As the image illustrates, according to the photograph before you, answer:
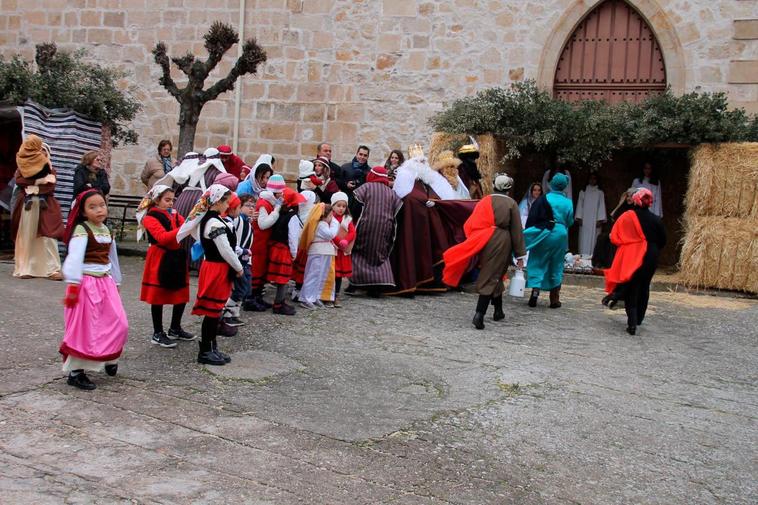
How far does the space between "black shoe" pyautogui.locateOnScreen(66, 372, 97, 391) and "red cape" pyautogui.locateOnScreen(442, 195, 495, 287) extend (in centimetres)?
415

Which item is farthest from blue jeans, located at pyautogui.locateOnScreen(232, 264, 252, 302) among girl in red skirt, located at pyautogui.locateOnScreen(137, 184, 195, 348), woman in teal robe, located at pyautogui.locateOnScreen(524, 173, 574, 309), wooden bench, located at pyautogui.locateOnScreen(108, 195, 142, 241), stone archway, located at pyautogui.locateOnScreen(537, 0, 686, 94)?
stone archway, located at pyautogui.locateOnScreen(537, 0, 686, 94)

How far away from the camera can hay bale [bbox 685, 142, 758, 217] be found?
11.2m

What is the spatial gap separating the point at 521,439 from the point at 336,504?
1.55m

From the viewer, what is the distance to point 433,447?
517cm

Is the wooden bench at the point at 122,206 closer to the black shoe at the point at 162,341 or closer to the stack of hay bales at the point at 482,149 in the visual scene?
the stack of hay bales at the point at 482,149

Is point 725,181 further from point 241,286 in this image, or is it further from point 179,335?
point 179,335

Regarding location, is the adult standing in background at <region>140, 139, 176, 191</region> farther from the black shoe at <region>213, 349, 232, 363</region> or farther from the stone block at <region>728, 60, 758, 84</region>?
the stone block at <region>728, 60, 758, 84</region>

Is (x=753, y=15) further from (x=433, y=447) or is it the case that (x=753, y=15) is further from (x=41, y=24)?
(x=41, y=24)

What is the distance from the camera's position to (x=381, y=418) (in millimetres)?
5637

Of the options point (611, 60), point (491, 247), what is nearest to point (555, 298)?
point (491, 247)

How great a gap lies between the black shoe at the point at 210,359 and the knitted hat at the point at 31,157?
471cm

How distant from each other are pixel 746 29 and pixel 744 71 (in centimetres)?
61

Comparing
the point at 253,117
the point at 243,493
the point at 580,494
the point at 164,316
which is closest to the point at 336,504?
the point at 243,493

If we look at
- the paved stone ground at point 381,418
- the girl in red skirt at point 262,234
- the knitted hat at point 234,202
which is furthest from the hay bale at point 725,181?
the knitted hat at point 234,202
